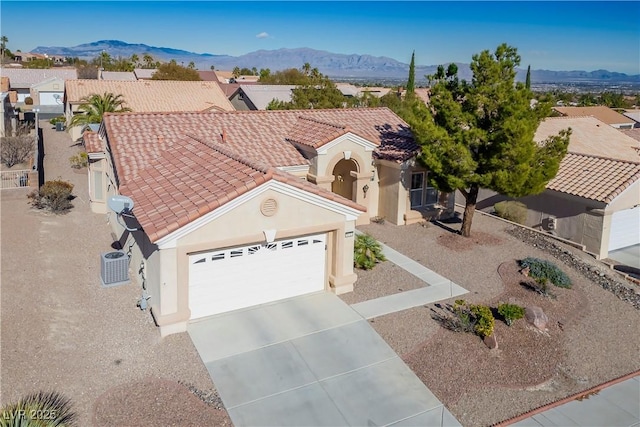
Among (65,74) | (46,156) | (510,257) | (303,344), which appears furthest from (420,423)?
(65,74)

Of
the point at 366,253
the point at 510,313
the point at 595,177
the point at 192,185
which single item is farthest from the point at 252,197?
the point at 595,177

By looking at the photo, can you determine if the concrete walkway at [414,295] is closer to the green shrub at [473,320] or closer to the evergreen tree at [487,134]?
the green shrub at [473,320]

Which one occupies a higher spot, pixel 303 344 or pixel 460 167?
pixel 460 167

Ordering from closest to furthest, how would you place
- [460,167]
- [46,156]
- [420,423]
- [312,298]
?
[420,423]
[312,298]
[460,167]
[46,156]

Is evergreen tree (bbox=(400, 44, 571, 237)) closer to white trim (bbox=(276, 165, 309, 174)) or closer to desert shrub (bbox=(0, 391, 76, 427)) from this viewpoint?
white trim (bbox=(276, 165, 309, 174))

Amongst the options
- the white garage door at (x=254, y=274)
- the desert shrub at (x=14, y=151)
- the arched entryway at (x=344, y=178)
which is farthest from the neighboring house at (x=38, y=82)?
the white garage door at (x=254, y=274)

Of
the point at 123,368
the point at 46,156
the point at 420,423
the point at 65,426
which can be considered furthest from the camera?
the point at 46,156

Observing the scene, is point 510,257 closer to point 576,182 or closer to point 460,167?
point 460,167

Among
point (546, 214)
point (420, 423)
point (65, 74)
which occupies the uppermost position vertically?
point (65, 74)
